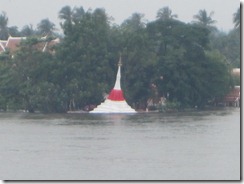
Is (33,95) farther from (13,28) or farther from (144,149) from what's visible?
(13,28)

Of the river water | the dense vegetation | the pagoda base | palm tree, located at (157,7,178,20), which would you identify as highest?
palm tree, located at (157,7,178,20)

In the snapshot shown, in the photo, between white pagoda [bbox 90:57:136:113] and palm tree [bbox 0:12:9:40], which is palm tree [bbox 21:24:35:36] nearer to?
palm tree [bbox 0:12:9:40]

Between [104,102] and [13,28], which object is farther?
[13,28]

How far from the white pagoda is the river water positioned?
2.85m

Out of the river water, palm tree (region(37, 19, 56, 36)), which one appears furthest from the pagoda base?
palm tree (region(37, 19, 56, 36))

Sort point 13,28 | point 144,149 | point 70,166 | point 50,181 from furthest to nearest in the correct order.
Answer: point 13,28 < point 144,149 < point 70,166 < point 50,181

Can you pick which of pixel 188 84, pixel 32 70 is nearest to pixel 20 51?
pixel 32 70

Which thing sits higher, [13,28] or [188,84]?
A: [13,28]

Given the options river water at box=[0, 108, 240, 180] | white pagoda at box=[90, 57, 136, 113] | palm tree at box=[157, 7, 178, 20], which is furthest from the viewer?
palm tree at box=[157, 7, 178, 20]

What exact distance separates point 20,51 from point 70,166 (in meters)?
15.1

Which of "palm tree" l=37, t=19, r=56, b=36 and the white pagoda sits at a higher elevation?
"palm tree" l=37, t=19, r=56, b=36

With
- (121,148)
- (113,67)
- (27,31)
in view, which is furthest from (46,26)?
(121,148)

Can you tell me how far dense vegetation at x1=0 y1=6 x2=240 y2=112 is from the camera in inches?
1081

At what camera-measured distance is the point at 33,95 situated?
90.5 feet
